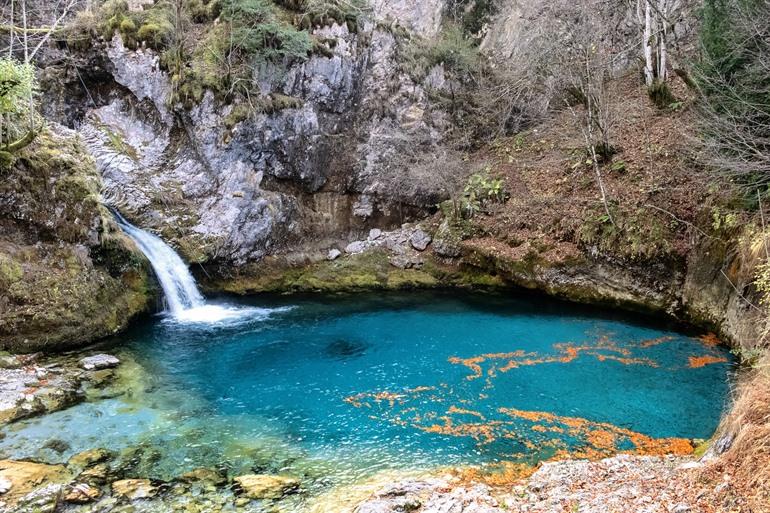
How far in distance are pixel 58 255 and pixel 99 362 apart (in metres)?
3.61

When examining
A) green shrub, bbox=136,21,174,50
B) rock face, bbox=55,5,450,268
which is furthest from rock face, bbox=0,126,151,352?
green shrub, bbox=136,21,174,50

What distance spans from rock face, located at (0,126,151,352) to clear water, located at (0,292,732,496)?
4.42ft

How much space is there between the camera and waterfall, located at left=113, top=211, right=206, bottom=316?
16344 mm

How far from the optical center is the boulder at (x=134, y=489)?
7150 mm

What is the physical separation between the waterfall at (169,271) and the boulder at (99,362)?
4.01m

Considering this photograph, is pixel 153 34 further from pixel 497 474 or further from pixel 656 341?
pixel 656 341

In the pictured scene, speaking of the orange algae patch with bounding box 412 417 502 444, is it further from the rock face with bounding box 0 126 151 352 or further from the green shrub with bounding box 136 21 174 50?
the green shrub with bounding box 136 21 174 50

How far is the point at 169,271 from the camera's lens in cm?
1669

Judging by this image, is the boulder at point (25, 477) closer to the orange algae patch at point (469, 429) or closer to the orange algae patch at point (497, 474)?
the orange algae patch at point (469, 429)

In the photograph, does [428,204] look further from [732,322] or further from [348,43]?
[732,322]

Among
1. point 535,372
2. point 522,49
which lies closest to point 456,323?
point 535,372

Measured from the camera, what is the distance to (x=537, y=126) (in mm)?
23375

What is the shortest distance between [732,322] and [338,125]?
15829 millimetres

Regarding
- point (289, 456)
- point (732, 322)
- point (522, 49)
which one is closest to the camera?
point (289, 456)
